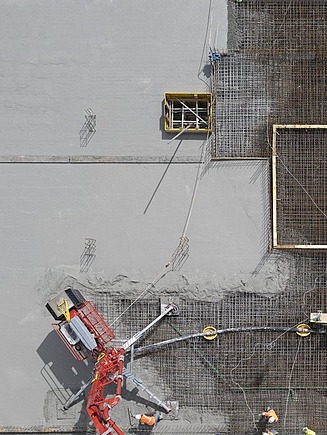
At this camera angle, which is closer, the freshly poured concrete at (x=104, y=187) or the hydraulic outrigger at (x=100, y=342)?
the hydraulic outrigger at (x=100, y=342)

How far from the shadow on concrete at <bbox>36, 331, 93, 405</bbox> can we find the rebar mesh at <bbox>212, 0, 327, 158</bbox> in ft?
14.6

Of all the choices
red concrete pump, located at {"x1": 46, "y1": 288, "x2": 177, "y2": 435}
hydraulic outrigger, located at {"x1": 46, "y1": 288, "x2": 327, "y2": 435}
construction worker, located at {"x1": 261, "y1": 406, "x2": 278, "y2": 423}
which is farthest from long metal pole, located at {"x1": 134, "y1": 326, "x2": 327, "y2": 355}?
construction worker, located at {"x1": 261, "y1": 406, "x2": 278, "y2": 423}

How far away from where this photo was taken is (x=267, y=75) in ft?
26.7

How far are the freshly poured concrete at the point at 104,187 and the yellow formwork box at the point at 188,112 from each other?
0.64 ft

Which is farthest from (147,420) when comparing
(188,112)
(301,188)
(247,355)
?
(188,112)

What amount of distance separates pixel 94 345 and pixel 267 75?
5.56 m

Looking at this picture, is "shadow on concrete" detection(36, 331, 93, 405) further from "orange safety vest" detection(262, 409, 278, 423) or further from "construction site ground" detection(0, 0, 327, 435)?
"orange safety vest" detection(262, 409, 278, 423)

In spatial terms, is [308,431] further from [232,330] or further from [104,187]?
[104,187]

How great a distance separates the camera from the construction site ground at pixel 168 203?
8086 mm

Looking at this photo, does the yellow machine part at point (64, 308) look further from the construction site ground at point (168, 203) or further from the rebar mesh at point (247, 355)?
the rebar mesh at point (247, 355)

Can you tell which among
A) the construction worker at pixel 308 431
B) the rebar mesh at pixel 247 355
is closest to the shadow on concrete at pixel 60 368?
the rebar mesh at pixel 247 355

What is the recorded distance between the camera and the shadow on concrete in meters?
8.16

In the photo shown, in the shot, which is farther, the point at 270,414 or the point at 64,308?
the point at 270,414

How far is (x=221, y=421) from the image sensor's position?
8.12m
